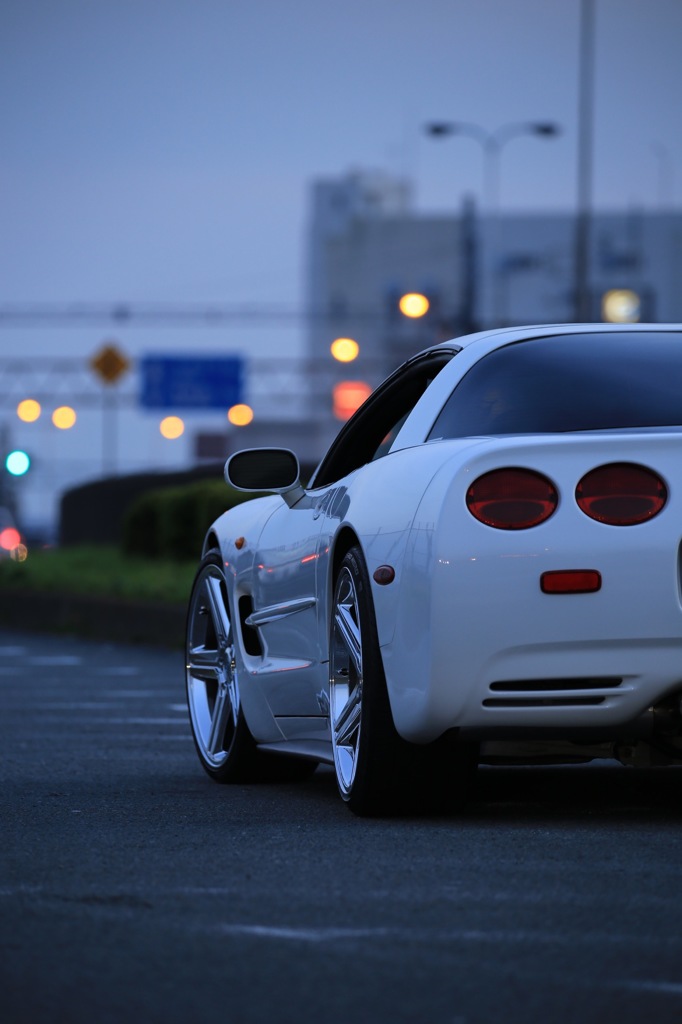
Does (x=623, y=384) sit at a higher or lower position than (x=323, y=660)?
higher

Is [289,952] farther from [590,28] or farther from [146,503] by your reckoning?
[590,28]

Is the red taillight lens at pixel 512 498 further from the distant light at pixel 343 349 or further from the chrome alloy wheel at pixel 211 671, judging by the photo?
the distant light at pixel 343 349

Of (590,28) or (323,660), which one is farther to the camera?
(590,28)

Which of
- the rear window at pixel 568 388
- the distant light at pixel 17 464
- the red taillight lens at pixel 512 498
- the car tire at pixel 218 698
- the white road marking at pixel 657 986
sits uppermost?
the rear window at pixel 568 388

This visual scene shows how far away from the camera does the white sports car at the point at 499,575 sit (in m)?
4.92

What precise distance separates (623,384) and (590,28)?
3784 centimetres

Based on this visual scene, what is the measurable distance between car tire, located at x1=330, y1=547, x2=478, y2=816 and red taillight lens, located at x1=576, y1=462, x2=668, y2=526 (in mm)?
708

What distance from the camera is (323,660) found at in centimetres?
599

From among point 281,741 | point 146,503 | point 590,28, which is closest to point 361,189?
point 590,28

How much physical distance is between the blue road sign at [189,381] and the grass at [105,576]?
30.2m

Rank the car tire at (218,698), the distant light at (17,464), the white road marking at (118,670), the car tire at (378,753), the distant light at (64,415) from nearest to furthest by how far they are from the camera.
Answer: the car tire at (378,753), the car tire at (218,698), the white road marking at (118,670), the distant light at (17,464), the distant light at (64,415)

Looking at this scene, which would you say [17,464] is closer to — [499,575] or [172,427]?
[499,575]

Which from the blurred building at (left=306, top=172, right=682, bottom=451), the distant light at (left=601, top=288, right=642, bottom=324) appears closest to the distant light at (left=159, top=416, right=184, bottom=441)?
the blurred building at (left=306, top=172, right=682, bottom=451)

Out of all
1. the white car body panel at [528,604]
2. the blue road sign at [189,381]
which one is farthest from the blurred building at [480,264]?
the white car body panel at [528,604]
